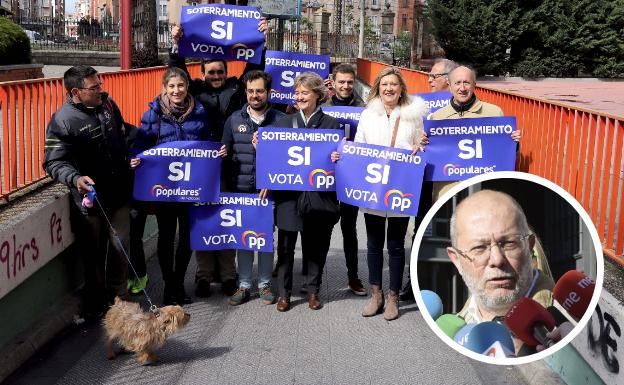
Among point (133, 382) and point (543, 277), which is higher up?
point (543, 277)

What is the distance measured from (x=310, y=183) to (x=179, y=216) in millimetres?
1305

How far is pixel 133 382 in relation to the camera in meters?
5.49

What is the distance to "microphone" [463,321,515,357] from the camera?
191cm

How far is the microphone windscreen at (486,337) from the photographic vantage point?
191cm

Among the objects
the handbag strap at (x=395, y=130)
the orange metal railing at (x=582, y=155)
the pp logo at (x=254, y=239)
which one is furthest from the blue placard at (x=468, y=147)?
the pp logo at (x=254, y=239)

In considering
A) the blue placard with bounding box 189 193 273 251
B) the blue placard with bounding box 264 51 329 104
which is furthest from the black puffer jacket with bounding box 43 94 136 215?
the blue placard with bounding box 264 51 329 104

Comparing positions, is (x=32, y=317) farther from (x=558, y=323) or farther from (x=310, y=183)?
(x=558, y=323)

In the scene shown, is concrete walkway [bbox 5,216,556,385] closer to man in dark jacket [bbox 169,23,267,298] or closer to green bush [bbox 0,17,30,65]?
man in dark jacket [bbox 169,23,267,298]

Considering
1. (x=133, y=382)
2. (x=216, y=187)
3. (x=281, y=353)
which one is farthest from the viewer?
(x=216, y=187)

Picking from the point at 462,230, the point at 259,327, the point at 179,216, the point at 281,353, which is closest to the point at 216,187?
the point at 179,216

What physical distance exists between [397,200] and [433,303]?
4399 millimetres

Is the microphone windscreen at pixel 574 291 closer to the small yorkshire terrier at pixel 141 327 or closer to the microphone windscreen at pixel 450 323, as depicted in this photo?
the microphone windscreen at pixel 450 323

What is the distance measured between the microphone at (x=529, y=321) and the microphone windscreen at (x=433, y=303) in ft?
0.66

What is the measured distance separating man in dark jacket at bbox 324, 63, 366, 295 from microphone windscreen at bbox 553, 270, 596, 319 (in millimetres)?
5456
